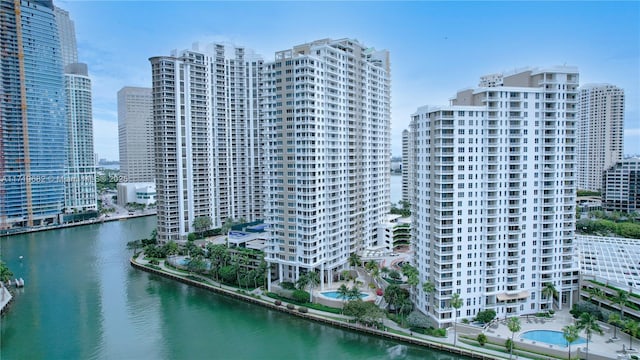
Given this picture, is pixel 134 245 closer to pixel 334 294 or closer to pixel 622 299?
pixel 334 294

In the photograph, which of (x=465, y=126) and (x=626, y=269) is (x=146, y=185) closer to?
(x=465, y=126)

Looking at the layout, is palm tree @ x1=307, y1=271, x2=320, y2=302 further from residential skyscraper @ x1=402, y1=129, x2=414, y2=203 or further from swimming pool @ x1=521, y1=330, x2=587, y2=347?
residential skyscraper @ x1=402, y1=129, x2=414, y2=203

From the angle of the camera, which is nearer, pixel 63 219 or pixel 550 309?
pixel 550 309

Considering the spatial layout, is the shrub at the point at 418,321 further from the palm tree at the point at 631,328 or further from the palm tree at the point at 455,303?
the palm tree at the point at 631,328

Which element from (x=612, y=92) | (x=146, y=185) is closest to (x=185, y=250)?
(x=146, y=185)

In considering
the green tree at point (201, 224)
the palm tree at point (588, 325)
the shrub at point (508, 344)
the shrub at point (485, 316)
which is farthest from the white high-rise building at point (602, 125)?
the green tree at point (201, 224)

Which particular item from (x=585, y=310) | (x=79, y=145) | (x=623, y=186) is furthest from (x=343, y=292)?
(x=79, y=145)
